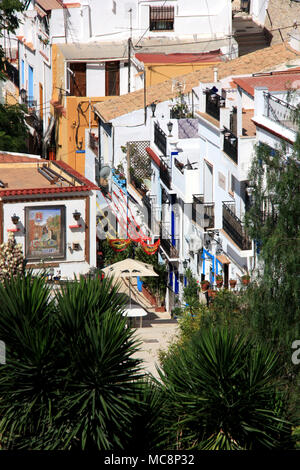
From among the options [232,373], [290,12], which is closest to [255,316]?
[232,373]

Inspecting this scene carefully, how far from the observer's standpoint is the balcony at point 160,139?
37781 mm

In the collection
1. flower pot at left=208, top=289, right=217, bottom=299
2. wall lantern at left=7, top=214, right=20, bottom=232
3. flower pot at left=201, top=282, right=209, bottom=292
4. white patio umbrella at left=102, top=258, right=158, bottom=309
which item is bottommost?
flower pot at left=208, top=289, right=217, bottom=299

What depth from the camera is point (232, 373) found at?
16938 millimetres

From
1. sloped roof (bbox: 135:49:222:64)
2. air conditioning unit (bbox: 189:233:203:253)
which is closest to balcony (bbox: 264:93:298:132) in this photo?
air conditioning unit (bbox: 189:233:203:253)

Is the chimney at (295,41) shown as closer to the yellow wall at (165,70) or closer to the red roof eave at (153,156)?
the red roof eave at (153,156)

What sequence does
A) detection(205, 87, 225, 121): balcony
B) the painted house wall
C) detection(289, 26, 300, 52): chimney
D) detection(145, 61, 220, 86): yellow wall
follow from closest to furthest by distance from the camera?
detection(205, 87, 225, 121): balcony, detection(289, 26, 300, 52): chimney, detection(145, 61, 220, 86): yellow wall, the painted house wall

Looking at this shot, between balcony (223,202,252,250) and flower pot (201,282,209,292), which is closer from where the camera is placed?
balcony (223,202,252,250)

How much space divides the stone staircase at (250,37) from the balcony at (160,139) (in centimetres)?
1712

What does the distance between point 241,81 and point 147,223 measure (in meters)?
12.4

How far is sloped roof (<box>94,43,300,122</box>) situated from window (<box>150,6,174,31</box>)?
8.40m

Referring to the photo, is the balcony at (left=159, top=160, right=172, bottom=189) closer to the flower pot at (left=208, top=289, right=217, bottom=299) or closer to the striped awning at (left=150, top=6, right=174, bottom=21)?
the flower pot at (left=208, top=289, right=217, bottom=299)

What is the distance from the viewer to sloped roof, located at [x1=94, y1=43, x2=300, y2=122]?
39.4 m

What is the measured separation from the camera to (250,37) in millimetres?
55531

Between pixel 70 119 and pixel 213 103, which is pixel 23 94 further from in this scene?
pixel 213 103
